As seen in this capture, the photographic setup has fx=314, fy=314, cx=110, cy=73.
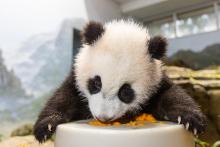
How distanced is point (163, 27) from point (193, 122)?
4.73 m

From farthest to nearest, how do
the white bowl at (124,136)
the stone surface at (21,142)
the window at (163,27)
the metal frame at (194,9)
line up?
the window at (163,27)
the metal frame at (194,9)
the stone surface at (21,142)
the white bowl at (124,136)

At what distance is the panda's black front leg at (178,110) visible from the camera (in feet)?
4.98

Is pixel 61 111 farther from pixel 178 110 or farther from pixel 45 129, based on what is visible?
pixel 178 110

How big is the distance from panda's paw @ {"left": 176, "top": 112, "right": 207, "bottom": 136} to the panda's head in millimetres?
256

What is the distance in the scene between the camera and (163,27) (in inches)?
239

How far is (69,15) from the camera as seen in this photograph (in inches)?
170

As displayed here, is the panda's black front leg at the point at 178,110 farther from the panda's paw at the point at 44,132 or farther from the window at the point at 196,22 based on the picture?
the window at the point at 196,22

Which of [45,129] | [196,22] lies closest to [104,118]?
[45,129]

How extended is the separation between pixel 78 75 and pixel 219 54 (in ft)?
13.8

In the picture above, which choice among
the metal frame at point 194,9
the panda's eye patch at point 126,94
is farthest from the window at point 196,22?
the panda's eye patch at point 126,94

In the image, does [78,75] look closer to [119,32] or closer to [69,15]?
[119,32]

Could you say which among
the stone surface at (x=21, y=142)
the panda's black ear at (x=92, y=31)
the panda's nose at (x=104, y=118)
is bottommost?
the stone surface at (x=21, y=142)

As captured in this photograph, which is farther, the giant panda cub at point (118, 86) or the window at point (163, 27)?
the window at point (163, 27)

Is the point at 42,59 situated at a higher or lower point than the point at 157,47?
higher
